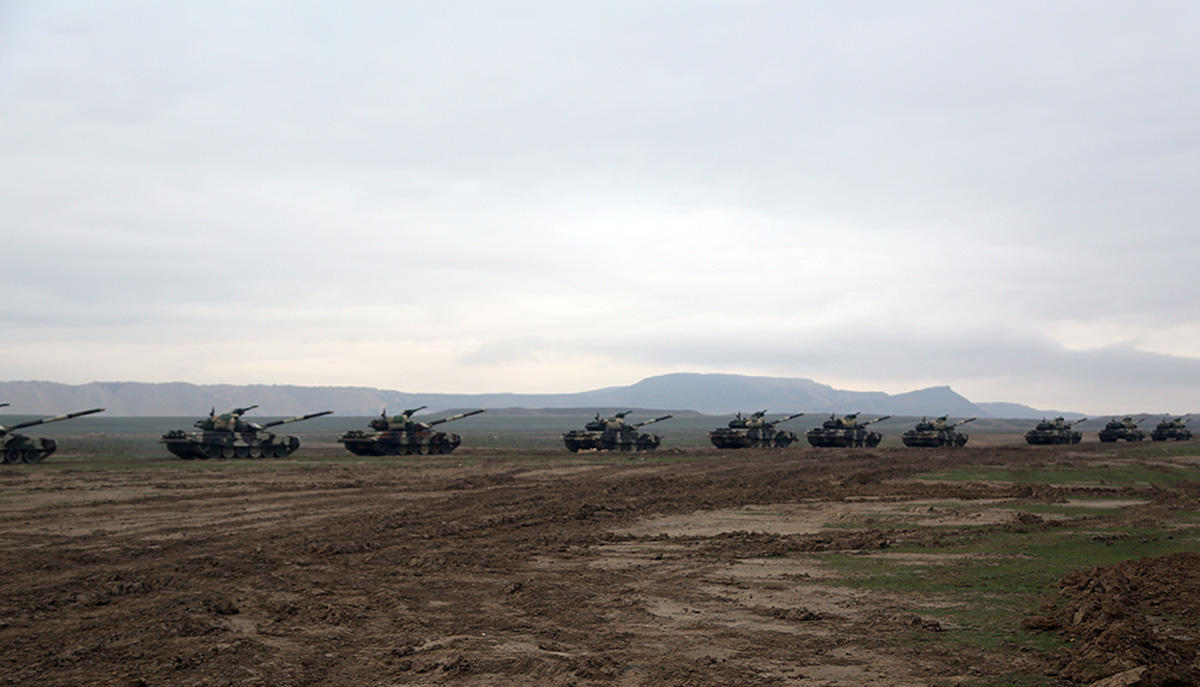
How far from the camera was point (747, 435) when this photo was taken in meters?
53.8

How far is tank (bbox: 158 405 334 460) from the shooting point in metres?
38.8

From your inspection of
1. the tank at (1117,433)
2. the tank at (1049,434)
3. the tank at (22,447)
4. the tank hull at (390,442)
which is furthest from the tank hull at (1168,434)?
the tank at (22,447)

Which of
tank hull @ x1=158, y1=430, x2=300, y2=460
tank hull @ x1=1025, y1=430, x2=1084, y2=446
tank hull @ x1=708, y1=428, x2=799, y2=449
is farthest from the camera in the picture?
tank hull @ x1=1025, y1=430, x2=1084, y2=446

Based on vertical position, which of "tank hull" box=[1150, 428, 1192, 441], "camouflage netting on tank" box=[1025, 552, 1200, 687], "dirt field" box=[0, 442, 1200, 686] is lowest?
"dirt field" box=[0, 442, 1200, 686]

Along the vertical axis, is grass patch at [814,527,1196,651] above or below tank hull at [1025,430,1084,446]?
below

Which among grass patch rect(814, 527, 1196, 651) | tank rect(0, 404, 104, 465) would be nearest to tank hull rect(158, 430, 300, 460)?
tank rect(0, 404, 104, 465)

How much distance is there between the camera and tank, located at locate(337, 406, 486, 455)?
44469mm

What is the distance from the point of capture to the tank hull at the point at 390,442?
44.4 meters

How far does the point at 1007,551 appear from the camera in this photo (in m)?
13.4

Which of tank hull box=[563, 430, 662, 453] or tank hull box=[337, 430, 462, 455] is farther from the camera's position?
tank hull box=[563, 430, 662, 453]

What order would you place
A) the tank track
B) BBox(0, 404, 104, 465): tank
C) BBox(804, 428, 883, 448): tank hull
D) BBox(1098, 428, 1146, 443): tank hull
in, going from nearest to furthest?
BBox(0, 404, 104, 465): tank → the tank track → BBox(804, 428, 883, 448): tank hull → BBox(1098, 428, 1146, 443): tank hull

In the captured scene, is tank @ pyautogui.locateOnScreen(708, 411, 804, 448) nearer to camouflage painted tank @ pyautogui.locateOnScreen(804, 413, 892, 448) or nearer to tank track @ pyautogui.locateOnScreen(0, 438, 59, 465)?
camouflage painted tank @ pyautogui.locateOnScreen(804, 413, 892, 448)

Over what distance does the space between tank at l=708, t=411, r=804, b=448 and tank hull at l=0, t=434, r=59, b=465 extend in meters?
33.4

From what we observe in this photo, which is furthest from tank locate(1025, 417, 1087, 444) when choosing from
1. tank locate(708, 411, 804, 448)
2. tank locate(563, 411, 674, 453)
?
tank locate(563, 411, 674, 453)
